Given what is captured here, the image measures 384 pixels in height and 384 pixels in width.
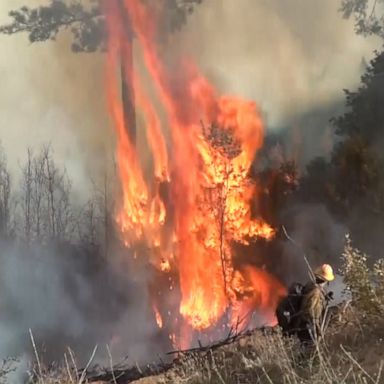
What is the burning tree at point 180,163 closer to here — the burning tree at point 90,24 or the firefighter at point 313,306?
the burning tree at point 90,24

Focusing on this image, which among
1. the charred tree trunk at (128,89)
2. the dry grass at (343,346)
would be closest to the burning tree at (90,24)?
the charred tree trunk at (128,89)

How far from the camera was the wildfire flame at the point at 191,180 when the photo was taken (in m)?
14.8

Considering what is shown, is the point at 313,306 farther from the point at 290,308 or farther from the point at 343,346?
the point at 343,346

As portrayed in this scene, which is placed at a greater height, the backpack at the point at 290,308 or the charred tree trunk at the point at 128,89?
the charred tree trunk at the point at 128,89

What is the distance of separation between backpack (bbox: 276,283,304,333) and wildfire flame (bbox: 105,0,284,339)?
663 cm

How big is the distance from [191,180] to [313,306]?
791cm

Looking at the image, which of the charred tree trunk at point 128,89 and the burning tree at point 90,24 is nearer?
the burning tree at point 90,24

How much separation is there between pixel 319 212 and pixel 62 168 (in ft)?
18.2

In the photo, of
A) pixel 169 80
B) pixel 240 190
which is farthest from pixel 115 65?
pixel 240 190

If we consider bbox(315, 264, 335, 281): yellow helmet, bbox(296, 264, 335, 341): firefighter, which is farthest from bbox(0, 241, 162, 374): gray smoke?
bbox(315, 264, 335, 281): yellow helmet

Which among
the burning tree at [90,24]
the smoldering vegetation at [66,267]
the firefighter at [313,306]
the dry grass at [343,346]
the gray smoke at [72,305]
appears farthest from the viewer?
the burning tree at [90,24]

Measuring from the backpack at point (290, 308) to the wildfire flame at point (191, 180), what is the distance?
6626 mm

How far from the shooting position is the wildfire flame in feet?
48.6

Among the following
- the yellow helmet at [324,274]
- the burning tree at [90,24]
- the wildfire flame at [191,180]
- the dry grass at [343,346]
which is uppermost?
the burning tree at [90,24]
